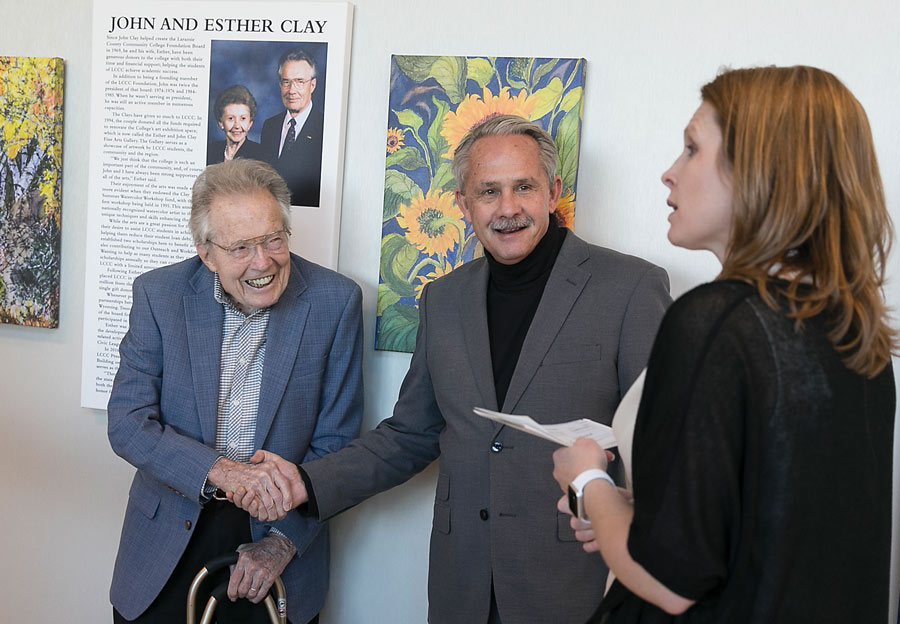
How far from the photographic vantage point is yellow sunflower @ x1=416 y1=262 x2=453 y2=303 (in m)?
2.54

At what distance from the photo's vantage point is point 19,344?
2.98 metres

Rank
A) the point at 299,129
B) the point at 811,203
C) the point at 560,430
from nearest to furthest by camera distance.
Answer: the point at 811,203, the point at 560,430, the point at 299,129

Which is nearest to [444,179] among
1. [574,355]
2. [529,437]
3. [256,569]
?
[574,355]

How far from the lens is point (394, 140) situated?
8.36 feet

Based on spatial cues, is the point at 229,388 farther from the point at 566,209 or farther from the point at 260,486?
the point at 566,209

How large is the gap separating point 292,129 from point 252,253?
0.62 metres

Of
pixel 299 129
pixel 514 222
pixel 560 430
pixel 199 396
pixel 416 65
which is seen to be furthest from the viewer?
pixel 299 129

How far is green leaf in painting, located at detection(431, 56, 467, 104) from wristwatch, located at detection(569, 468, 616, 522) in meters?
1.48

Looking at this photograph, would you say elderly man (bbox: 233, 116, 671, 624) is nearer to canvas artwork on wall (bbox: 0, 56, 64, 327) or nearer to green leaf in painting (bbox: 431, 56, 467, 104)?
green leaf in painting (bbox: 431, 56, 467, 104)

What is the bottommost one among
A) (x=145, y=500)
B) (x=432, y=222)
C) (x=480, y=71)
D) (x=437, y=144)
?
(x=145, y=500)

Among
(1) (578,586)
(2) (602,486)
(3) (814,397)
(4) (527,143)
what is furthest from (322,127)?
(3) (814,397)

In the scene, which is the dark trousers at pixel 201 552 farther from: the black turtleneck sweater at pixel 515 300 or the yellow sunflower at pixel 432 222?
the yellow sunflower at pixel 432 222

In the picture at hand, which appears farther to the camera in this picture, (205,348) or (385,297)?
(385,297)

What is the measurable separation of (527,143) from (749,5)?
73 centimetres
